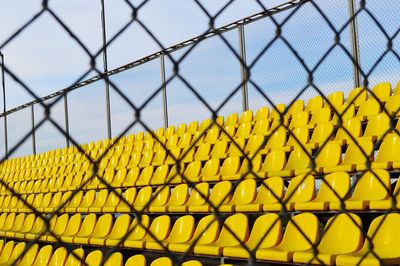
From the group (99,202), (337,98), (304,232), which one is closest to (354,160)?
(304,232)

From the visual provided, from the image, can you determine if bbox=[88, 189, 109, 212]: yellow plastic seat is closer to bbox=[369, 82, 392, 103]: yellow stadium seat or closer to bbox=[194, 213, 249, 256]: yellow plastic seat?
bbox=[194, 213, 249, 256]: yellow plastic seat

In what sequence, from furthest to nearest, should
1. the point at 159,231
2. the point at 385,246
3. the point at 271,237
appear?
the point at 159,231 < the point at 271,237 < the point at 385,246

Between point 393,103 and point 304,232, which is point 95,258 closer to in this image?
point 304,232

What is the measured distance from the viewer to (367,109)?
4430 millimetres

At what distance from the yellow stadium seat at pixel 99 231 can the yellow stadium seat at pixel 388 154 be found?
1.92 meters

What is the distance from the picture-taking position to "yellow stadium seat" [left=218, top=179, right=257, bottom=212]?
3.53 meters

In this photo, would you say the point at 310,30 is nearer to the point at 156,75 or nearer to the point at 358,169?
the point at 358,169

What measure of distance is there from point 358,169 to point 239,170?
1.26 meters

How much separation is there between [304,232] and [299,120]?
98.0 inches

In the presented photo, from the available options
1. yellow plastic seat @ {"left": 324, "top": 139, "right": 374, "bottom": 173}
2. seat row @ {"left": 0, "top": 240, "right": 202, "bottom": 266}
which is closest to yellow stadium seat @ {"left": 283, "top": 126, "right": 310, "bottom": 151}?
yellow plastic seat @ {"left": 324, "top": 139, "right": 374, "bottom": 173}

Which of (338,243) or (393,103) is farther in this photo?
A: (393,103)

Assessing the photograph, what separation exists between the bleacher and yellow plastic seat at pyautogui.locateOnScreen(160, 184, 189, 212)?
0.4 inches

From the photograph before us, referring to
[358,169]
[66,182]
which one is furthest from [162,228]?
[66,182]

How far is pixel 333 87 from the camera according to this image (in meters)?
5.04
